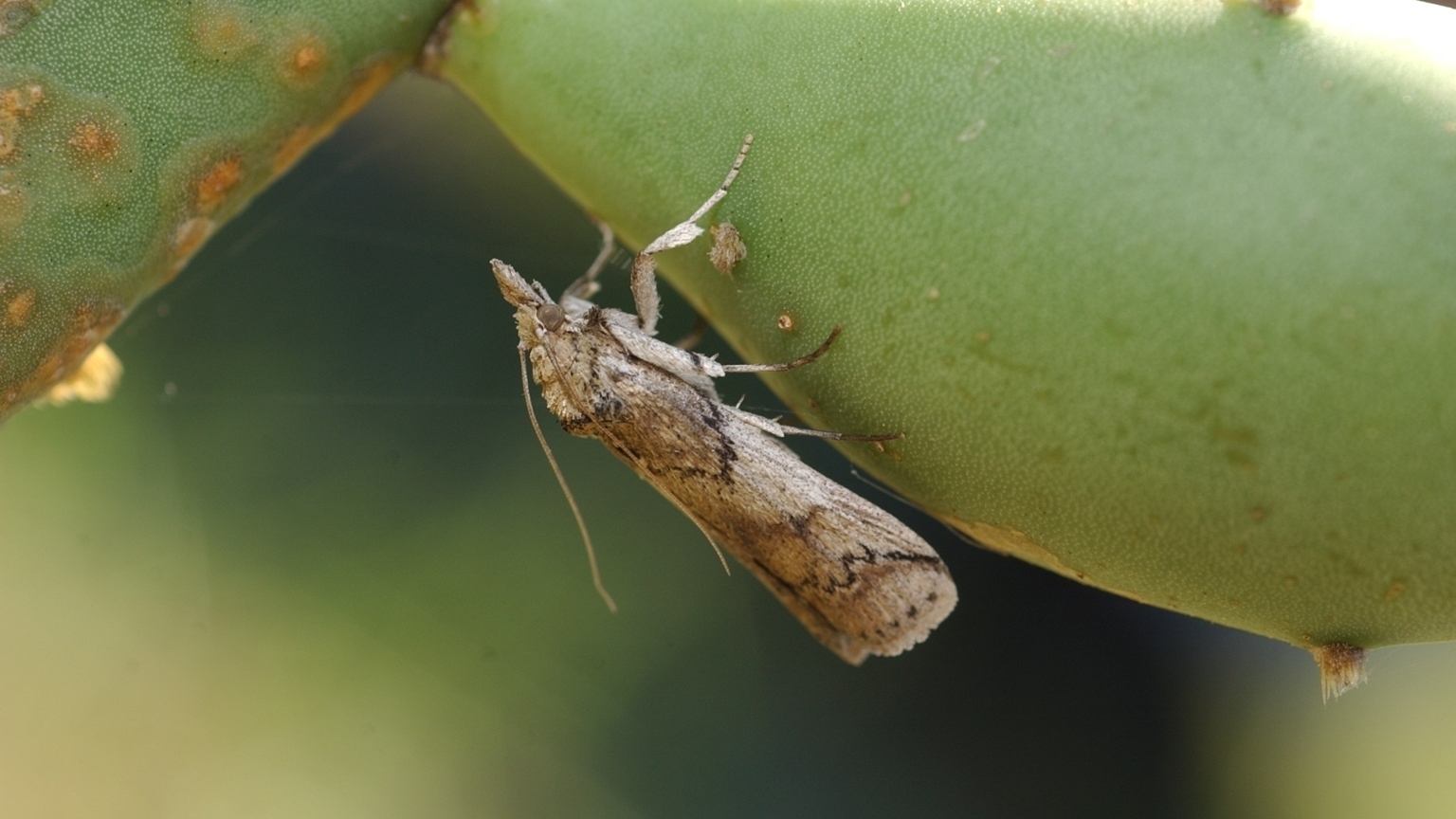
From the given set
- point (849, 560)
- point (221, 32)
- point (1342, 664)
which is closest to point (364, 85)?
point (221, 32)

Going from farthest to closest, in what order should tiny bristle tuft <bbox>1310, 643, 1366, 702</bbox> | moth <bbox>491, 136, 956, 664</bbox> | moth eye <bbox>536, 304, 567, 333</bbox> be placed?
1. moth eye <bbox>536, 304, 567, 333</bbox>
2. moth <bbox>491, 136, 956, 664</bbox>
3. tiny bristle tuft <bbox>1310, 643, 1366, 702</bbox>

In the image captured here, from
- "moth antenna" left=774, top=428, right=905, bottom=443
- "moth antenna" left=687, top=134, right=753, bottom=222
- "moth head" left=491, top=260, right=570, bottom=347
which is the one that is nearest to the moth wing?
"moth antenna" left=774, top=428, right=905, bottom=443

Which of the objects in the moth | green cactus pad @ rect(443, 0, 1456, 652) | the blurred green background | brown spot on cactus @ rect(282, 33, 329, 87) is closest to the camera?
green cactus pad @ rect(443, 0, 1456, 652)

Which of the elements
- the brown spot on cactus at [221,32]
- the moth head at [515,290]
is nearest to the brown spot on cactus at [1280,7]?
the brown spot on cactus at [221,32]

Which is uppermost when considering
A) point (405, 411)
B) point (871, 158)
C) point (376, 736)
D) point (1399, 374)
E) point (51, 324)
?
point (1399, 374)

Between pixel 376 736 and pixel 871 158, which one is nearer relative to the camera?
pixel 871 158

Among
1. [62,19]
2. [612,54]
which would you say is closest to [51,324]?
[62,19]

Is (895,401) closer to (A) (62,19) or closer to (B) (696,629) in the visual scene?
(A) (62,19)

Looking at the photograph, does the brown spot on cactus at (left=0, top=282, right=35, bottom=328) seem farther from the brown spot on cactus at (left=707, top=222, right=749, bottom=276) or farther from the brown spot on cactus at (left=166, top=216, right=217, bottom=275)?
the brown spot on cactus at (left=707, top=222, right=749, bottom=276)
